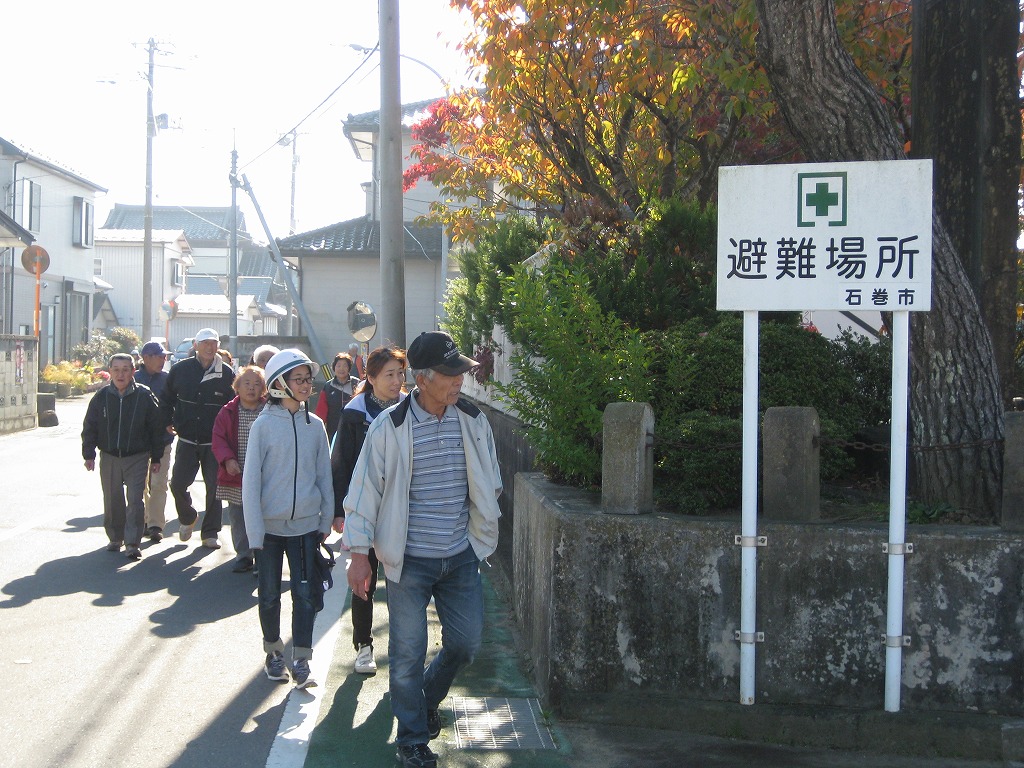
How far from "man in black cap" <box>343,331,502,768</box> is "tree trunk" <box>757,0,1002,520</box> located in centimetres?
243

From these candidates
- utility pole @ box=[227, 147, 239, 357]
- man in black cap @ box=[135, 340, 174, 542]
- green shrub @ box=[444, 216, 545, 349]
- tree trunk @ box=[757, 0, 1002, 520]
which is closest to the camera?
tree trunk @ box=[757, 0, 1002, 520]

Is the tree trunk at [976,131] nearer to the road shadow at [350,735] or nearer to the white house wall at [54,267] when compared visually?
the road shadow at [350,735]

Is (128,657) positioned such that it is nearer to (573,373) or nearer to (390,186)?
(573,373)

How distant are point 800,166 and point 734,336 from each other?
1634 mm

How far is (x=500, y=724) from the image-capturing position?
542 centimetres

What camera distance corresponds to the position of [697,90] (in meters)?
10.6

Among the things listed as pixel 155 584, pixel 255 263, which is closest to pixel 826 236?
pixel 155 584

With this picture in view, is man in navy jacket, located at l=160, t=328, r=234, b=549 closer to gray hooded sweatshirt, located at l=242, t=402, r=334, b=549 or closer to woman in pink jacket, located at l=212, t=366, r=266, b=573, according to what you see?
woman in pink jacket, located at l=212, t=366, r=266, b=573

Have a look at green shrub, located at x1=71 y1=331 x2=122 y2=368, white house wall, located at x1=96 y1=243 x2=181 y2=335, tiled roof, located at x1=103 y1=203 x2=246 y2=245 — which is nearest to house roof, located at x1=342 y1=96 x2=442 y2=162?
green shrub, located at x1=71 y1=331 x2=122 y2=368

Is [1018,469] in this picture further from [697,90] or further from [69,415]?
[69,415]

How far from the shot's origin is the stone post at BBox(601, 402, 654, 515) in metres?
5.53

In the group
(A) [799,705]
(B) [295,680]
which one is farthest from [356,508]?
(A) [799,705]

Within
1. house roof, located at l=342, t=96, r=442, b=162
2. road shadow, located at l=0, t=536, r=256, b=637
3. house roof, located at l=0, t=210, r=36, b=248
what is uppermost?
house roof, located at l=342, t=96, r=442, b=162

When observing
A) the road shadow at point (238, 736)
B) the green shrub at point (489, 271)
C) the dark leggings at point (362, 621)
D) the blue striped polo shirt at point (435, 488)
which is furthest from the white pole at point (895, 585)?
the green shrub at point (489, 271)
